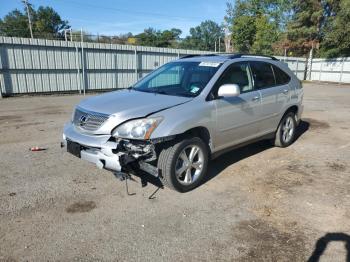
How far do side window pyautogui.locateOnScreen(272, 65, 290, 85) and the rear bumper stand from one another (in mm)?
3648

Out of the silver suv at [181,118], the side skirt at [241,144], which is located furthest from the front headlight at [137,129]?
the side skirt at [241,144]

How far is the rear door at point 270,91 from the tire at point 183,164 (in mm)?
1637

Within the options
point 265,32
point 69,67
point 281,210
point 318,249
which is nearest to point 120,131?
point 281,210

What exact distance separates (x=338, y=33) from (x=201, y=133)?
3001cm

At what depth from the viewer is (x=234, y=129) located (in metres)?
4.77

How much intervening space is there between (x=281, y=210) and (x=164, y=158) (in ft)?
5.18

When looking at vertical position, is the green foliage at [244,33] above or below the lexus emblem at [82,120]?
above

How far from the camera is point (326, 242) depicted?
3094mm

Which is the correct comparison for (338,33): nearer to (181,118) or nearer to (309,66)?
(309,66)

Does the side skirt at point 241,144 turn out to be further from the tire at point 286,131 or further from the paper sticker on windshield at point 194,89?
the paper sticker on windshield at point 194,89

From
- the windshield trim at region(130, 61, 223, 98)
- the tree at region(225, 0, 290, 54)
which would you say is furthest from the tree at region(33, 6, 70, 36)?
the windshield trim at region(130, 61, 223, 98)

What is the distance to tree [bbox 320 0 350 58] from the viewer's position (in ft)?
91.1

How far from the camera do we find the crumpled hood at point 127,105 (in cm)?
374

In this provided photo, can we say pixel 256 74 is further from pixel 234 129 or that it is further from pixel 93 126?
pixel 93 126
